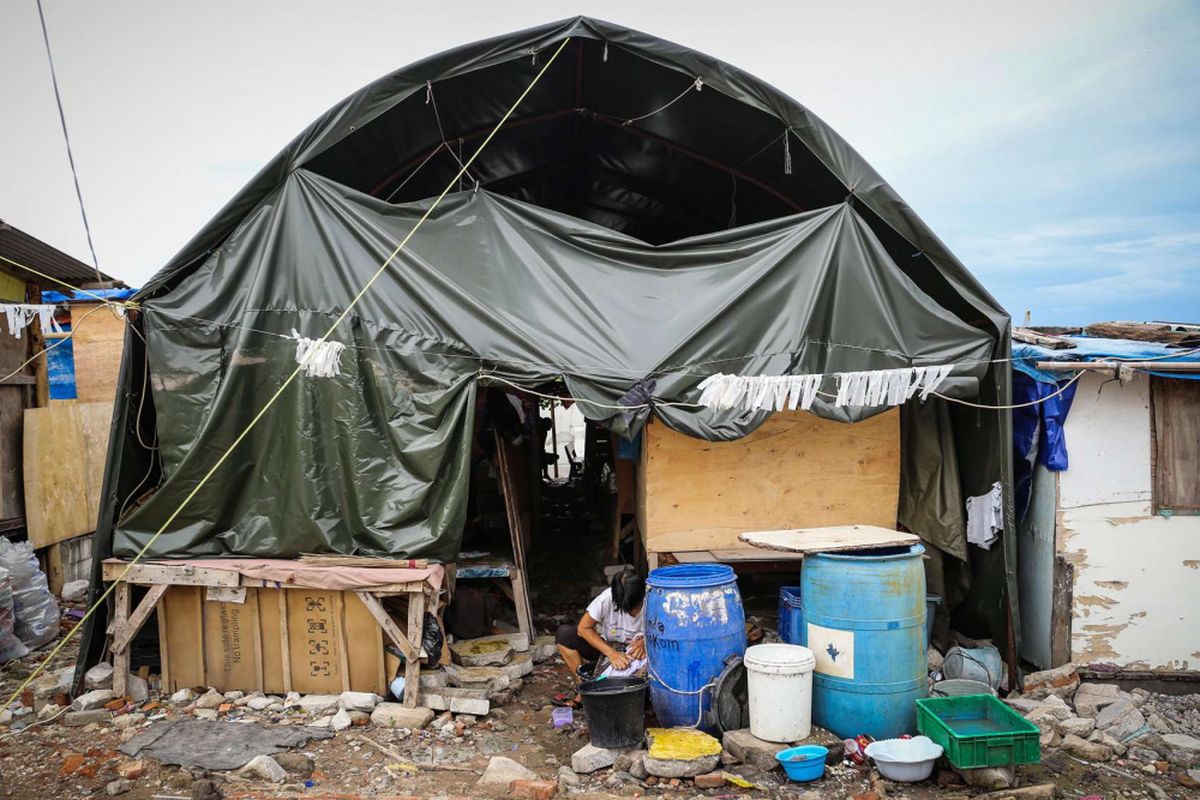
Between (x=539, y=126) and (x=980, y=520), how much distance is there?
599cm

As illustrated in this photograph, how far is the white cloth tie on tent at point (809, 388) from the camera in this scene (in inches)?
258

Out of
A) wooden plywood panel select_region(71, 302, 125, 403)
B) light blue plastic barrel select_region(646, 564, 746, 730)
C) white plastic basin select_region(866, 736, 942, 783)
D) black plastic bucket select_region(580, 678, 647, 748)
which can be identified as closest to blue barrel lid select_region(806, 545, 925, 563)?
light blue plastic barrel select_region(646, 564, 746, 730)

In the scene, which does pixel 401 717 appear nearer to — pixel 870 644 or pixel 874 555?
pixel 870 644

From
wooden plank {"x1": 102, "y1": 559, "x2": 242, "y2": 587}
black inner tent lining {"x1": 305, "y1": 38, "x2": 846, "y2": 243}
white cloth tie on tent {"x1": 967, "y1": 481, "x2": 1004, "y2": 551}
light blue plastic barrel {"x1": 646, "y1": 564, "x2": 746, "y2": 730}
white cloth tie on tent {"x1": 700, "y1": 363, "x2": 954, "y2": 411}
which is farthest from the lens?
black inner tent lining {"x1": 305, "y1": 38, "x2": 846, "y2": 243}

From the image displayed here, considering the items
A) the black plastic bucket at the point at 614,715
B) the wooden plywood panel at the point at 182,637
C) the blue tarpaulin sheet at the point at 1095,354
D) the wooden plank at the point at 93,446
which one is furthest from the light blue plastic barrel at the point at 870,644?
the wooden plank at the point at 93,446

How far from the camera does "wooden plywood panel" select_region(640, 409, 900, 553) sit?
23.3 ft

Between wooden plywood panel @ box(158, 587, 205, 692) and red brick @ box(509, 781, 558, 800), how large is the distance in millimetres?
3343

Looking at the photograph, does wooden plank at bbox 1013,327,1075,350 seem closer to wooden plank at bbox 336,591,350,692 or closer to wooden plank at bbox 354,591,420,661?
wooden plank at bbox 354,591,420,661

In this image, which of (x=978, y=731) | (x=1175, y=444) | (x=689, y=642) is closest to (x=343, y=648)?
(x=689, y=642)

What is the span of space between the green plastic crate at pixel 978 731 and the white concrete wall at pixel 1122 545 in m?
1.79

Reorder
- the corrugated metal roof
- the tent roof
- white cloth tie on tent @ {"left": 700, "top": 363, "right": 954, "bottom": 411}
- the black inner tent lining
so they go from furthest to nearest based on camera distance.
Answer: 1. the corrugated metal roof
2. the black inner tent lining
3. the tent roof
4. white cloth tie on tent @ {"left": 700, "top": 363, "right": 954, "bottom": 411}

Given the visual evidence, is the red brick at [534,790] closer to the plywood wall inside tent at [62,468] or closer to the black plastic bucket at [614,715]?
the black plastic bucket at [614,715]

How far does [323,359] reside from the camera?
6633 millimetres

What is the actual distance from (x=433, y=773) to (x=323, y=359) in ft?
11.2
